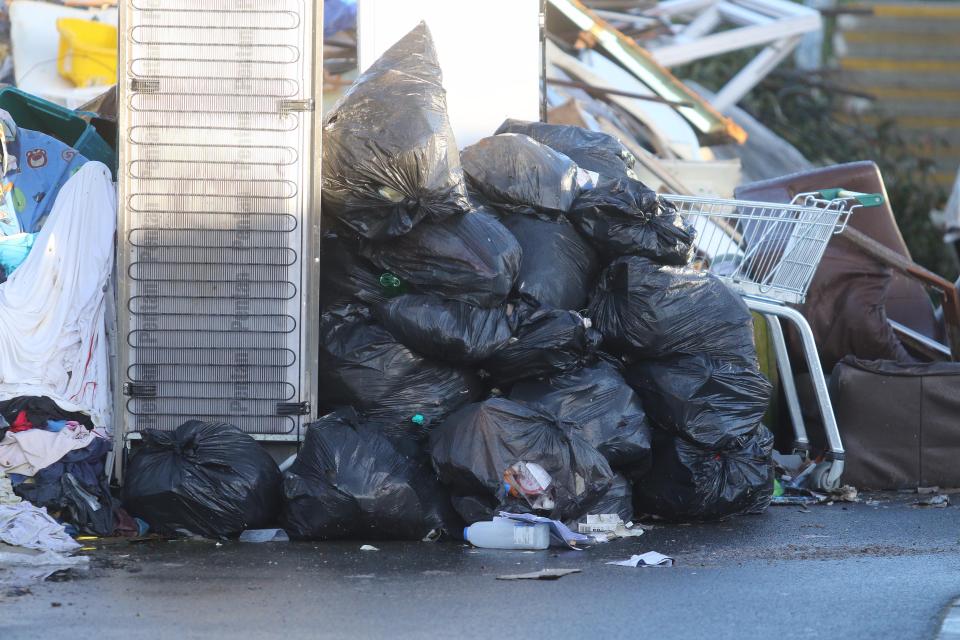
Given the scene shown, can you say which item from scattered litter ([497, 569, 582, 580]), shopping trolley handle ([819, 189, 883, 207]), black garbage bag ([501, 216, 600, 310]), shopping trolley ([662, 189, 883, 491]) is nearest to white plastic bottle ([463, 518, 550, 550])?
scattered litter ([497, 569, 582, 580])

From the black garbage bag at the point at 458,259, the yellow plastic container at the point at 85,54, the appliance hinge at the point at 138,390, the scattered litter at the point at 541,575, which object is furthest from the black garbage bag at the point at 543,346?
the yellow plastic container at the point at 85,54

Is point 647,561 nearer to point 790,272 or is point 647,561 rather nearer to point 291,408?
point 291,408

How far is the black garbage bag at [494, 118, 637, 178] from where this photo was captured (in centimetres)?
525

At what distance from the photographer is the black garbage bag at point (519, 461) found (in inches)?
159

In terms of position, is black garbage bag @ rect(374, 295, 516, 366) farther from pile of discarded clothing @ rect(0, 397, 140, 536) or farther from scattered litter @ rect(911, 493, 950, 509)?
scattered litter @ rect(911, 493, 950, 509)

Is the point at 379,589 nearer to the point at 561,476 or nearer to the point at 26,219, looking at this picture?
the point at 561,476

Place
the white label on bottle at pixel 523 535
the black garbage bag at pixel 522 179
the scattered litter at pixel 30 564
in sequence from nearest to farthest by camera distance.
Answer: the scattered litter at pixel 30 564, the white label on bottle at pixel 523 535, the black garbage bag at pixel 522 179

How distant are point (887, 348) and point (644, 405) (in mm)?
1805

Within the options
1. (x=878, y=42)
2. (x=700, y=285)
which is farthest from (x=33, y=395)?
(x=878, y=42)

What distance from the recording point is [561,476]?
4.08m

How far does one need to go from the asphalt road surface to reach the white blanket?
0.60 metres

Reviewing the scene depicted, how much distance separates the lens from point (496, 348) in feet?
14.5

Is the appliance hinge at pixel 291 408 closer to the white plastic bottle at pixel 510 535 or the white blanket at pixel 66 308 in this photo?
the white blanket at pixel 66 308

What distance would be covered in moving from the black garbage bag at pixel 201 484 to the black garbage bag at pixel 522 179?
4.47ft
